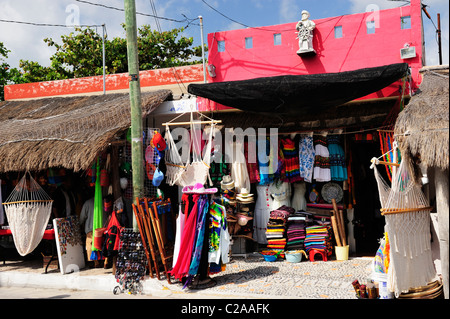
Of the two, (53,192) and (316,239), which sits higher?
(53,192)

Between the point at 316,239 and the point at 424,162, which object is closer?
the point at 424,162

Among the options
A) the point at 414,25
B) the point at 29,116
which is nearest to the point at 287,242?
the point at 414,25

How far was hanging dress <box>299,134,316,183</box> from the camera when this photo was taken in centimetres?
794

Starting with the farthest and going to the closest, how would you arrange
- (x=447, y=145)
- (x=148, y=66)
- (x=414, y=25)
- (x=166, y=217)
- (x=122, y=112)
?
(x=148, y=66) < (x=122, y=112) < (x=414, y=25) < (x=166, y=217) < (x=447, y=145)

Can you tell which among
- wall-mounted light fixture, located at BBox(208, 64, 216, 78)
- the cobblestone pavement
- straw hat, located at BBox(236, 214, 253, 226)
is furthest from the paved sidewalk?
wall-mounted light fixture, located at BBox(208, 64, 216, 78)

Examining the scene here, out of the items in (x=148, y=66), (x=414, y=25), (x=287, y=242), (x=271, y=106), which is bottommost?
(x=287, y=242)

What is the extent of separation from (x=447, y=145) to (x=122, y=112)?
18.7ft

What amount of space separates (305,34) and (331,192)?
10.0 feet

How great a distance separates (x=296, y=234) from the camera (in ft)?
25.7

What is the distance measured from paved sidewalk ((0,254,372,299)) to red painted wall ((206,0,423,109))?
10.1 feet

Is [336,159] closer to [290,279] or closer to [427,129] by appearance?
[290,279]

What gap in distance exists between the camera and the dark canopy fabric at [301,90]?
257 inches

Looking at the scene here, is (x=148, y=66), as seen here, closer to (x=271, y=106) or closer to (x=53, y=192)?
(x=53, y=192)

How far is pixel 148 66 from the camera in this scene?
18.4m
